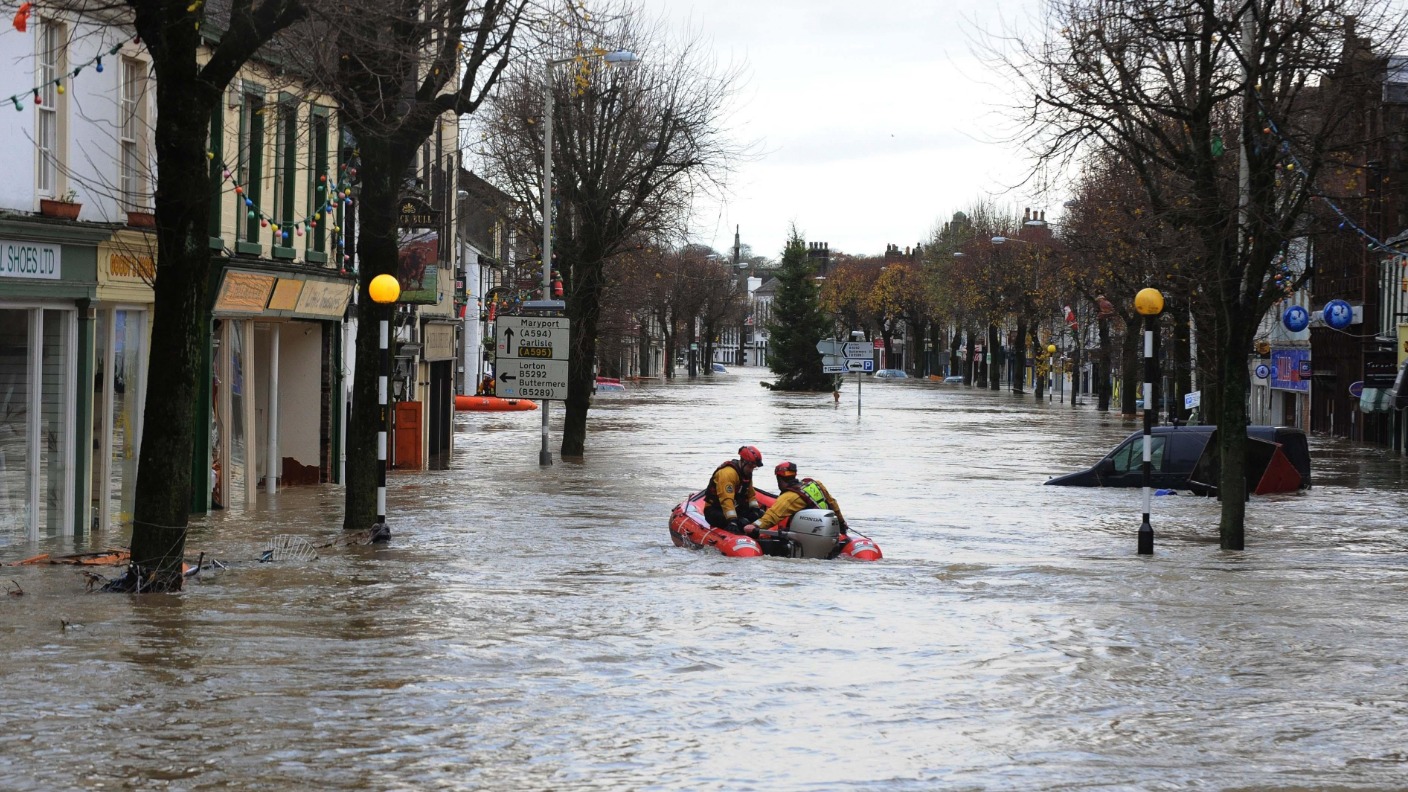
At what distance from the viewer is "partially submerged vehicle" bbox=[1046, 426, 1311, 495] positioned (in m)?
30.9

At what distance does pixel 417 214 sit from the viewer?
2723 cm

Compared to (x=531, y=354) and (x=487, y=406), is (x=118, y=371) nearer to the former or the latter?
(x=531, y=354)

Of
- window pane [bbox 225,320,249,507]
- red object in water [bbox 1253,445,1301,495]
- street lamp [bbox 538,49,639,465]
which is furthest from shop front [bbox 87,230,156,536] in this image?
red object in water [bbox 1253,445,1301,495]

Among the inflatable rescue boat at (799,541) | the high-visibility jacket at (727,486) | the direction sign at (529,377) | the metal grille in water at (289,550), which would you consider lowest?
the metal grille in water at (289,550)

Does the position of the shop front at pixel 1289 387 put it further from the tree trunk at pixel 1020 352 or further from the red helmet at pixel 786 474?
the red helmet at pixel 786 474

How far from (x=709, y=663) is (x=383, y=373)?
8.14 metres

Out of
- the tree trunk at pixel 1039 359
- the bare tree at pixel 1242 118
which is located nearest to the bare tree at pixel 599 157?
the bare tree at pixel 1242 118

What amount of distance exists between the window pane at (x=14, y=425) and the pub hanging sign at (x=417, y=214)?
8527 mm

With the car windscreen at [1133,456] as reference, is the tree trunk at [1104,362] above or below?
above

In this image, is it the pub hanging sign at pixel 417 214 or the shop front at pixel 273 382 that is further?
the pub hanging sign at pixel 417 214

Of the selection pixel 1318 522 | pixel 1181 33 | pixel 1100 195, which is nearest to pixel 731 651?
pixel 1181 33

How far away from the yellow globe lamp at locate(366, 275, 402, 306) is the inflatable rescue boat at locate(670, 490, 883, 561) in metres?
4.07

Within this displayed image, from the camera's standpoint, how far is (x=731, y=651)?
1319cm

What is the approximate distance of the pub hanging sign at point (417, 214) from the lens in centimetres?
2705
